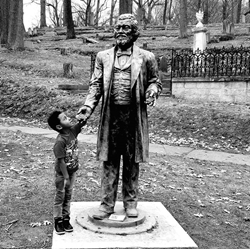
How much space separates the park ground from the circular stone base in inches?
25.3

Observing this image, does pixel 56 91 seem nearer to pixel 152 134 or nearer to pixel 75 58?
pixel 152 134

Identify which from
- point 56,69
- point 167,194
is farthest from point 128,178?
point 56,69

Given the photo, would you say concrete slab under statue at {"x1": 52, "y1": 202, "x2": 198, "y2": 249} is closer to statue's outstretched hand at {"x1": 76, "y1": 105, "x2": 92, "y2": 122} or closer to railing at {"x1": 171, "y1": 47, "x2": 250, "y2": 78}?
statue's outstretched hand at {"x1": 76, "y1": 105, "x2": 92, "y2": 122}

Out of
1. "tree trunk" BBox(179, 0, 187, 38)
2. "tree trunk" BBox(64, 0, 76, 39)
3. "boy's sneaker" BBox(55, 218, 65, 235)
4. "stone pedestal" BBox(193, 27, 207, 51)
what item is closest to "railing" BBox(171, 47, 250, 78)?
"stone pedestal" BBox(193, 27, 207, 51)

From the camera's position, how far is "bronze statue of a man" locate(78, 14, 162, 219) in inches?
167

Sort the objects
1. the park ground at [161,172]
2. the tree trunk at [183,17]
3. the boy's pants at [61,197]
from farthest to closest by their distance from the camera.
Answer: the tree trunk at [183,17]
the park ground at [161,172]
the boy's pants at [61,197]

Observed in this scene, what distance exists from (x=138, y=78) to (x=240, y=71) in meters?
10.4

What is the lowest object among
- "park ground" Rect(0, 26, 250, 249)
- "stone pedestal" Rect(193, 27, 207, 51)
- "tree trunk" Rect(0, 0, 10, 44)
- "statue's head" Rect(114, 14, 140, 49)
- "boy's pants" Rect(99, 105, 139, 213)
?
"park ground" Rect(0, 26, 250, 249)

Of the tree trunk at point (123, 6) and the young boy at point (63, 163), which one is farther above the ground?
the tree trunk at point (123, 6)

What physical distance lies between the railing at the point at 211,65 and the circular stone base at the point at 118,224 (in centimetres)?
1036

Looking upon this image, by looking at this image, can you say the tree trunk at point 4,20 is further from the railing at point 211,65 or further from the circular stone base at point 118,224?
the circular stone base at point 118,224

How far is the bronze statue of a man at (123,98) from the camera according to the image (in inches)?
167

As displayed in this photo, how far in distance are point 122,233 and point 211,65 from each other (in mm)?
11444

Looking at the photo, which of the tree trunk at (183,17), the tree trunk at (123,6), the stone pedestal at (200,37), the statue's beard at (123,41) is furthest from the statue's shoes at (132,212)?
the tree trunk at (183,17)
